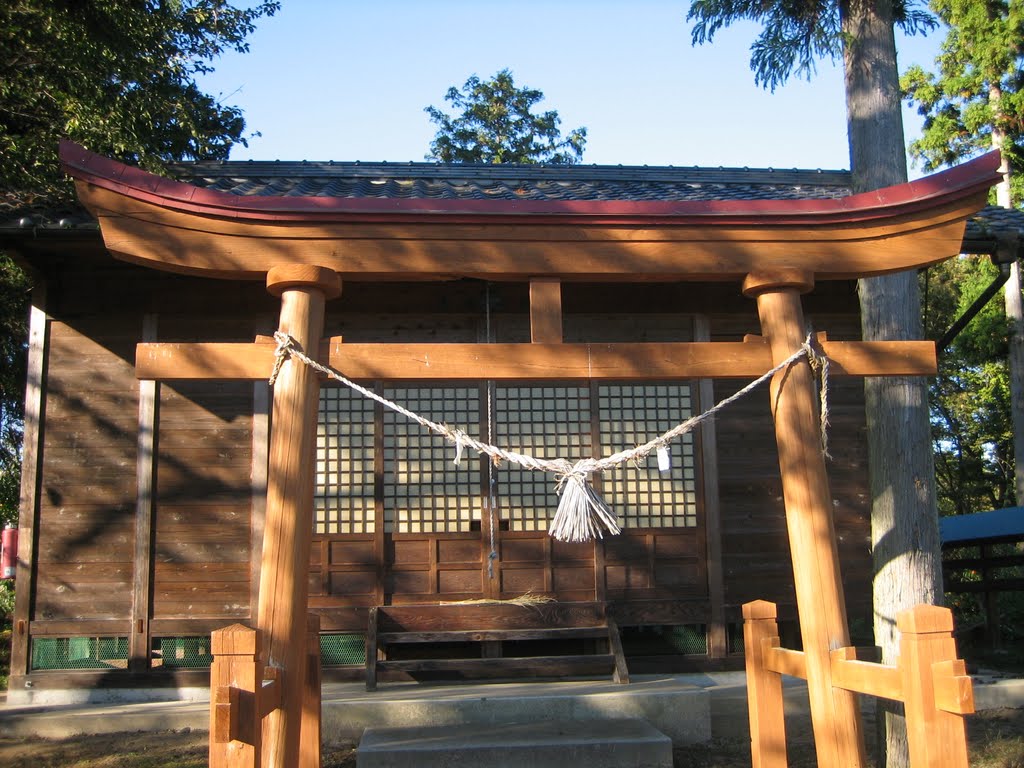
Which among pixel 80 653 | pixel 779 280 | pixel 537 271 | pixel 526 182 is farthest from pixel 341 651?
pixel 526 182

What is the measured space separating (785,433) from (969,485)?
17.3 metres

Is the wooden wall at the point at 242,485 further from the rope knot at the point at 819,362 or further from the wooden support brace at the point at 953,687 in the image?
the wooden support brace at the point at 953,687

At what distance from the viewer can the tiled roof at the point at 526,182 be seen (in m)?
8.13

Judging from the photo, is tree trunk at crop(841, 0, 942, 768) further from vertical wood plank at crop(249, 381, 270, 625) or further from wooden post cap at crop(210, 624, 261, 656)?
vertical wood plank at crop(249, 381, 270, 625)

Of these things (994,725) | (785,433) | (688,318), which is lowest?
(994,725)

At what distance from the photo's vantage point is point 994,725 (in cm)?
650

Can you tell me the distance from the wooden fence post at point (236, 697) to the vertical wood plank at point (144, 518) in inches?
169

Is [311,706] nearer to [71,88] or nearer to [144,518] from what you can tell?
[144,518]

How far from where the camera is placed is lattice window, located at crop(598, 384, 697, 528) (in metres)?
7.75

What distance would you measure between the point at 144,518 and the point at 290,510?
12.9 ft

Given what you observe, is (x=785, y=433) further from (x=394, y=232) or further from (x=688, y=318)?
(x=688, y=318)

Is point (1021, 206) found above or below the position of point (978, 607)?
above

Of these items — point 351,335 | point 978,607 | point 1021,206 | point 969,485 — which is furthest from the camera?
point 969,485

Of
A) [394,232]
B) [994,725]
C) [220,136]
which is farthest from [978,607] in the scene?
[220,136]
